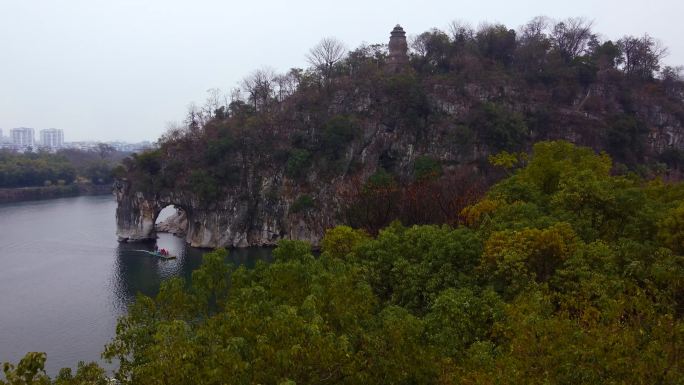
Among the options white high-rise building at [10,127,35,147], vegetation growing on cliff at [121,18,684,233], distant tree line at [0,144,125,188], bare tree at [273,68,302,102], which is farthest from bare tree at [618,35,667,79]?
white high-rise building at [10,127,35,147]

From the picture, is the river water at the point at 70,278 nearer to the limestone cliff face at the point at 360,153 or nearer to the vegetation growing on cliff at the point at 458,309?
the limestone cliff face at the point at 360,153

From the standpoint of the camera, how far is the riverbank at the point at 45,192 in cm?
5812

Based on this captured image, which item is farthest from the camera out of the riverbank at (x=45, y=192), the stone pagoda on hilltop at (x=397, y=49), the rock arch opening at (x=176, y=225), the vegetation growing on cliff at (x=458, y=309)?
the riverbank at (x=45, y=192)

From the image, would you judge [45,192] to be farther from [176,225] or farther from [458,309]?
[458,309]

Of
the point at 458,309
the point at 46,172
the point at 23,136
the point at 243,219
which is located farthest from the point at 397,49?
the point at 23,136

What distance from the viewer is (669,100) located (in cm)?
3931

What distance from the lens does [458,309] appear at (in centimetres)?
983

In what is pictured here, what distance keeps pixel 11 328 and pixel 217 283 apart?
533 inches

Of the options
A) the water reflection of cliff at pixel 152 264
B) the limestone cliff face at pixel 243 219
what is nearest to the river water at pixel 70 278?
the water reflection of cliff at pixel 152 264


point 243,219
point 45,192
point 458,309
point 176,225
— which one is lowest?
point 176,225

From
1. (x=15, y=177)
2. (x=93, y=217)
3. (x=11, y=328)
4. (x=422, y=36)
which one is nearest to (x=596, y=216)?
(x=11, y=328)

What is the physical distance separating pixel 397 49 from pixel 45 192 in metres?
45.0

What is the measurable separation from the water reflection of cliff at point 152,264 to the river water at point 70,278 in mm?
45

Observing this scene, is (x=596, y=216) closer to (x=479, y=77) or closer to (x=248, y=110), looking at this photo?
(x=479, y=77)
